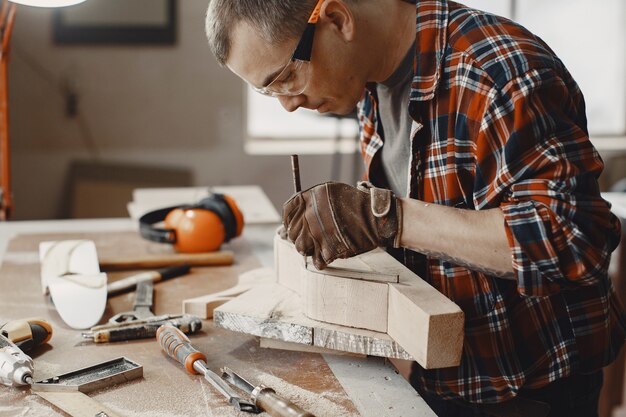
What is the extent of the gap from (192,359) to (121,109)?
3609mm

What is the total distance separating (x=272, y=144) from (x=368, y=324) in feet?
12.5

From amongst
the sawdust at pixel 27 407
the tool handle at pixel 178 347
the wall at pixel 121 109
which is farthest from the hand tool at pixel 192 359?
the wall at pixel 121 109

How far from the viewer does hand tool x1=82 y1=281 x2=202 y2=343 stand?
58.1 inches

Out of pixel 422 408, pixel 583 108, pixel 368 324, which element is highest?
pixel 583 108

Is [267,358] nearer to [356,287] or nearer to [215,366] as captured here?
[215,366]

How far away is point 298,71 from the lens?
56.0 inches

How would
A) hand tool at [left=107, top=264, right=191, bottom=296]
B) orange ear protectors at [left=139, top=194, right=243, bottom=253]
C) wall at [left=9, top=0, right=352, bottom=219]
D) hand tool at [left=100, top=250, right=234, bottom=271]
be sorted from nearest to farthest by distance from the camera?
hand tool at [left=107, top=264, right=191, bottom=296] < hand tool at [left=100, top=250, right=234, bottom=271] < orange ear protectors at [left=139, top=194, right=243, bottom=253] < wall at [left=9, top=0, right=352, bottom=219]

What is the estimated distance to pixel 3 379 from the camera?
4.09 feet

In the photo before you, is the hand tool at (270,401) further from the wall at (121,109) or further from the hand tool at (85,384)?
the wall at (121,109)

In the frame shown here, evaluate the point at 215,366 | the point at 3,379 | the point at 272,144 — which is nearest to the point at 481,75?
the point at 215,366

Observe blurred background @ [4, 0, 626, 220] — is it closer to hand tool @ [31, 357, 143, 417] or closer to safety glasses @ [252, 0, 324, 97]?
safety glasses @ [252, 0, 324, 97]

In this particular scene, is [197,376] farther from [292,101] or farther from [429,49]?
[429,49]

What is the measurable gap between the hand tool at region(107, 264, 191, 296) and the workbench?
34mm

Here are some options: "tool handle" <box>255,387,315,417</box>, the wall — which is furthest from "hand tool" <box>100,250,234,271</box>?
the wall
